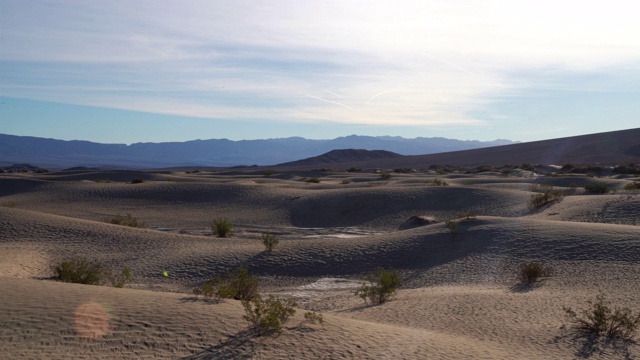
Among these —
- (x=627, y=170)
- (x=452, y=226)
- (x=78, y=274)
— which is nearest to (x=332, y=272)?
(x=452, y=226)

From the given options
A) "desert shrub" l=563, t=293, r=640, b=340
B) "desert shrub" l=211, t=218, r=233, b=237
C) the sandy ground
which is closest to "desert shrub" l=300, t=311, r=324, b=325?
the sandy ground

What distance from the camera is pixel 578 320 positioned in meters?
9.92

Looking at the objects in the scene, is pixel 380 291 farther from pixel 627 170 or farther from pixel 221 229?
pixel 627 170

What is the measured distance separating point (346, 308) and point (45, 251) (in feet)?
34.5

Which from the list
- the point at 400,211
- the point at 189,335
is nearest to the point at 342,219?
the point at 400,211

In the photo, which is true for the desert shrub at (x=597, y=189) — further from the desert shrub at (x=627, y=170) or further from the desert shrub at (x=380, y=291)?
the desert shrub at (x=380, y=291)

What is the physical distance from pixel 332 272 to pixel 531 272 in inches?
212

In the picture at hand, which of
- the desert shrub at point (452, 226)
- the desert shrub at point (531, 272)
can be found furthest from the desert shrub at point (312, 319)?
the desert shrub at point (452, 226)

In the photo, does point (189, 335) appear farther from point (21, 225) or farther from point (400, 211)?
point (400, 211)

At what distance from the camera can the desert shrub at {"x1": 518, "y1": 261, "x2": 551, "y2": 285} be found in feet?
46.7

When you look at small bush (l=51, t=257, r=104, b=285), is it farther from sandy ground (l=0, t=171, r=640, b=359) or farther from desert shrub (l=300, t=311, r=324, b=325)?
desert shrub (l=300, t=311, r=324, b=325)

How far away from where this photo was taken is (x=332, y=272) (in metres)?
17.2

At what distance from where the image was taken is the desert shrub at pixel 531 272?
1423 centimetres

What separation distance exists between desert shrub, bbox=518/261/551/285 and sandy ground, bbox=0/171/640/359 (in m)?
0.28
